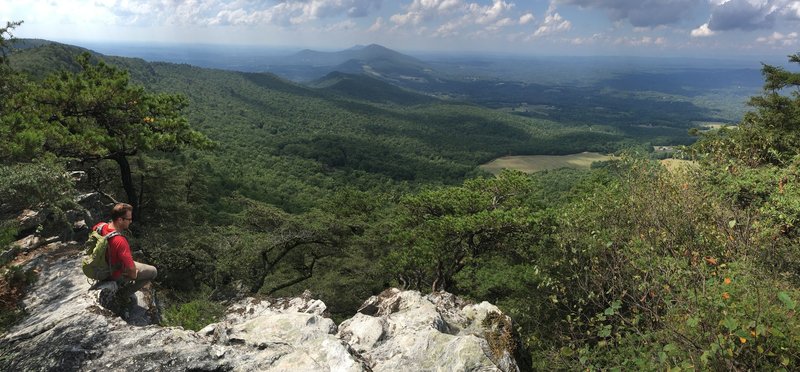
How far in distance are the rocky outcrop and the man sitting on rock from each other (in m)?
0.53

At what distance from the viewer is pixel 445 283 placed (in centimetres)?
2028

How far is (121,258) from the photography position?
846cm

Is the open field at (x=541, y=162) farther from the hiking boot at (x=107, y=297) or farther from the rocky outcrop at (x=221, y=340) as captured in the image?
the hiking boot at (x=107, y=297)

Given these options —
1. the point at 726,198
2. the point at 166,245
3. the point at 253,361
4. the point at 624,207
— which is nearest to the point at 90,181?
the point at 166,245

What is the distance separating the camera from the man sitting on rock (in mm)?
8289

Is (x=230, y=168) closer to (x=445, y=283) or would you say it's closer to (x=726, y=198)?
(x=445, y=283)

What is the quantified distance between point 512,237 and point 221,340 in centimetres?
1394

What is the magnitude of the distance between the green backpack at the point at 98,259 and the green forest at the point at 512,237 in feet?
4.51

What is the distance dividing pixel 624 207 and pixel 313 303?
9519 mm

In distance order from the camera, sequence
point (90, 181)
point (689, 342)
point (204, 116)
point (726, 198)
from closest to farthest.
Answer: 1. point (689, 342)
2. point (726, 198)
3. point (90, 181)
4. point (204, 116)

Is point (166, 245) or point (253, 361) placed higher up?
point (253, 361)

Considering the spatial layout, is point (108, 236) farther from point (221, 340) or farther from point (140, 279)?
point (221, 340)

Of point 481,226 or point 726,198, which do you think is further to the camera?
point 481,226

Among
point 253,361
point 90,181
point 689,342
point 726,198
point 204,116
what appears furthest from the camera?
point 204,116
